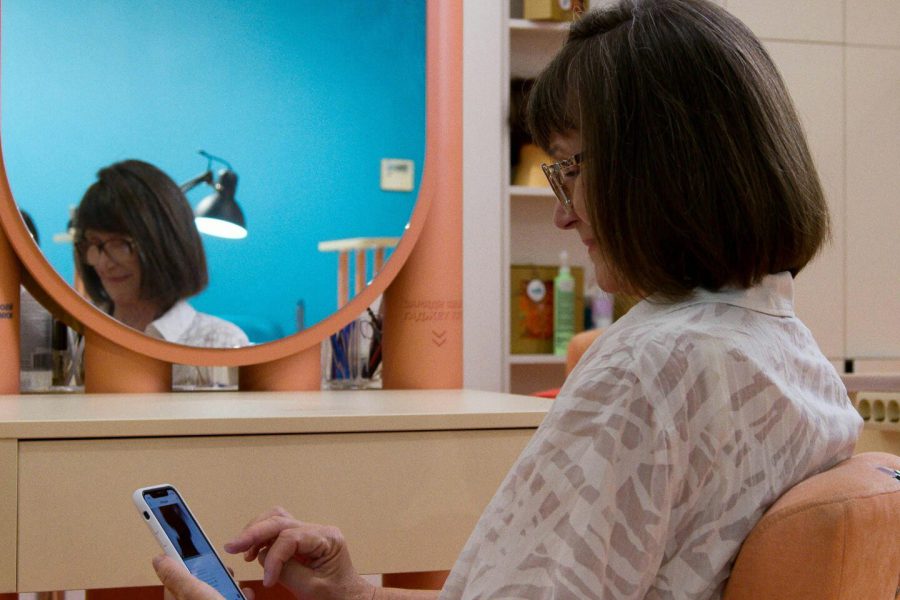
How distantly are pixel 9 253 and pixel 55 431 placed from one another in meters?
0.51

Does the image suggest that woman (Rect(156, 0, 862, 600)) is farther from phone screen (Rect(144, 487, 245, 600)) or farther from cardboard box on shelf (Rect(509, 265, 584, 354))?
cardboard box on shelf (Rect(509, 265, 584, 354))

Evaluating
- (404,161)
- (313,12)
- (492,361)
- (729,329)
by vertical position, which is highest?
(313,12)

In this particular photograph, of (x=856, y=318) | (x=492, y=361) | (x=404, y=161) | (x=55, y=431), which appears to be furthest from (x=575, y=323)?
(x=55, y=431)

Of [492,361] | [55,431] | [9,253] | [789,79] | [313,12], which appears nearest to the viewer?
[55,431]

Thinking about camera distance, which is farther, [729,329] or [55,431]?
[55,431]

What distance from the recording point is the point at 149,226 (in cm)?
152

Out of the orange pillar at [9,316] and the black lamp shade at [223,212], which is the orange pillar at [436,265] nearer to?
the black lamp shade at [223,212]

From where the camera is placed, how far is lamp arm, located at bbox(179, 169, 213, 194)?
1.52m

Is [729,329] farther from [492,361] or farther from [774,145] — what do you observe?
[492,361]

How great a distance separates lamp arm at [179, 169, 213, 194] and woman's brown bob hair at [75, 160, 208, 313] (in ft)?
0.03

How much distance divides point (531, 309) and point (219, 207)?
1461mm

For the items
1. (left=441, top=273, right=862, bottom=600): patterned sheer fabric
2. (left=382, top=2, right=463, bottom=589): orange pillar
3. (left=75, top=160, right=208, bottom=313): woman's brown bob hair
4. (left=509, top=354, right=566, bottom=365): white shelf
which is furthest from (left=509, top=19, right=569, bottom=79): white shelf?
(left=441, top=273, right=862, bottom=600): patterned sheer fabric

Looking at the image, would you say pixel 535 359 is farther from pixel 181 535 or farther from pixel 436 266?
pixel 181 535

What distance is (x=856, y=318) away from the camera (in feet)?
9.44
